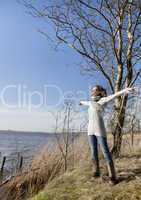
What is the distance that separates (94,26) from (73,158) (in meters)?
3.73

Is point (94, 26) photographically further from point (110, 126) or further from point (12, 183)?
point (12, 183)

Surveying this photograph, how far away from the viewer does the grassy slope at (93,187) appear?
543 centimetres

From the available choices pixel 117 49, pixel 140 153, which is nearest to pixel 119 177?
pixel 140 153

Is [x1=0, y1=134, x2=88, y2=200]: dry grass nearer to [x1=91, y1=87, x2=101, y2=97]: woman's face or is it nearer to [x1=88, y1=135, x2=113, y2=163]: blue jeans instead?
[x1=88, y1=135, x2=113, y2=163]: blue jeans

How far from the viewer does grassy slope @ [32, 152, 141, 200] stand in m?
5.43

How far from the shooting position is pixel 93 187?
5867 millimetres

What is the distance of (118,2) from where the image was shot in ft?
30.1

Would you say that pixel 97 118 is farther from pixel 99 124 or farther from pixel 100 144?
pixel 100 144

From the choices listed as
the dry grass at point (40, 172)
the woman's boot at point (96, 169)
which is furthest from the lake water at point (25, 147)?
the woman's boot at point (96, 169)

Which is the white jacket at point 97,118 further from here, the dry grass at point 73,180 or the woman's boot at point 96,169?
the dry grass at point 73,180

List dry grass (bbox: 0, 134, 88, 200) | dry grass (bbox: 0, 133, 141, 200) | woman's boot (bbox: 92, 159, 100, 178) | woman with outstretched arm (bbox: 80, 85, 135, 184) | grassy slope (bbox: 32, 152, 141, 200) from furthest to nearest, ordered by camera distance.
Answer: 1. dry grass (bbox: 0, 134, 88, 200)
2. woman's boot (bbox: 92, 159, 100, 178)
3. woman with outstretched arm (bbox: 80, 85, 135, 184)
4. dry grass (bbox: 0, 133, 141, 200)
5. grassy slope (bbox: 32, 152, 141, 200)

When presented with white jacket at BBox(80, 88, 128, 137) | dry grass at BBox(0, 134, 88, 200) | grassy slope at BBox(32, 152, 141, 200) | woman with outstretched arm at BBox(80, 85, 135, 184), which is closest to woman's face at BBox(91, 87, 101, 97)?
woman with outstretched arm at BBox(80, 85, 135, 184)

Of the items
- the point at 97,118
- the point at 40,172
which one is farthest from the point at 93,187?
the point at 40,172

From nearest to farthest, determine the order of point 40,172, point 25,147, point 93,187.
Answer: point 93,187 → point 40,172 → point 25,147
